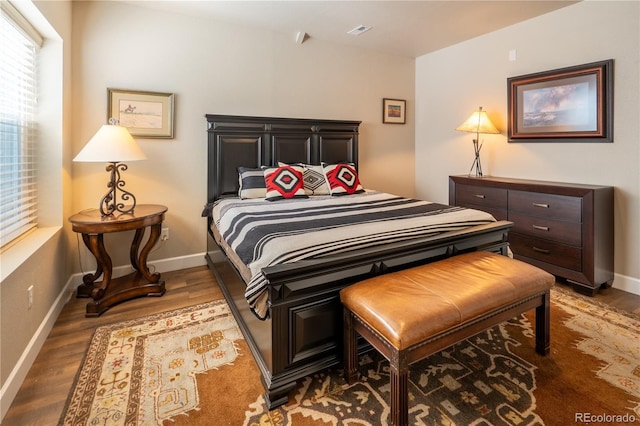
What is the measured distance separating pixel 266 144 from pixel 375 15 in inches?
66.2

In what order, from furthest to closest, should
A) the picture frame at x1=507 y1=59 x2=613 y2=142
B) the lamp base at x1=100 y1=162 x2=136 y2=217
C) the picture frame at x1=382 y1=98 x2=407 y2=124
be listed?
the picture frame at x1=382 y1=98 x2=407 y2=124 < the picture frame at x1=507 y1=59 x2=613 y2=142 < the lamp base at x1=100 y1=162 x2=136 y2=217

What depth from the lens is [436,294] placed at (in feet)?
4.98

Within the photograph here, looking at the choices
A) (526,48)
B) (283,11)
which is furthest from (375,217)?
(526,48)

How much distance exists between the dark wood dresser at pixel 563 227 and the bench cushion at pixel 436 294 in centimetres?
123

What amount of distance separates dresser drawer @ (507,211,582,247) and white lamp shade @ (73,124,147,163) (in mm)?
3435

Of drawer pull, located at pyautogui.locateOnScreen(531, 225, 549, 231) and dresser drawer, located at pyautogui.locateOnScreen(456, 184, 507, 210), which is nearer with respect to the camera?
drawer pull, located at pyautogui.locateOnScreen(531, 225, 549, 231)

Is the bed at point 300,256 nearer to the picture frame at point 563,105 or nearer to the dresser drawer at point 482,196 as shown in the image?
the dresser drawer at point 482,196

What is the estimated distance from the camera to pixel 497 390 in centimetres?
163

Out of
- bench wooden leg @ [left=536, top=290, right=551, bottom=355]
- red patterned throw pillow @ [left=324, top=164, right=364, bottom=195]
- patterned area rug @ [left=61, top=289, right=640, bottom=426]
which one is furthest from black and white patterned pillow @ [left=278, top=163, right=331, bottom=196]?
bench wooden leg @ [left=536, top=290, right=551, bottom=355]

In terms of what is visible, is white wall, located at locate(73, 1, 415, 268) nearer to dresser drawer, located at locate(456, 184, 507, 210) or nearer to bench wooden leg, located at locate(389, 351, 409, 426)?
dresser drawer, located at locate(456, 184, 507, 210)

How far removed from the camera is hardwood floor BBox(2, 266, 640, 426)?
152 cm

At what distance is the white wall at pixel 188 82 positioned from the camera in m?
2.85

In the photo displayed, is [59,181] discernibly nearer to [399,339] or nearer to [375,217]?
[375,217]

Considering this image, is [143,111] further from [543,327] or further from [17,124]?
[543,327]
